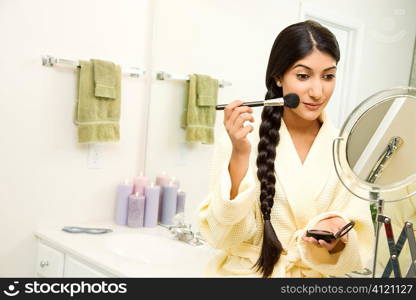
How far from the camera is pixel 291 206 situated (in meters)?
0.96

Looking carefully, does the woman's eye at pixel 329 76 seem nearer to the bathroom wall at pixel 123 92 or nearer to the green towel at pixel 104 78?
the bathroom wall at pixel 123 92

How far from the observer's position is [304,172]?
975mm

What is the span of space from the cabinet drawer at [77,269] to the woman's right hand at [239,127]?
0.73 metres

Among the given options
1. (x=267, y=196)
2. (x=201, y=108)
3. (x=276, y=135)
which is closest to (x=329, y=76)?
(x=276, y=135)

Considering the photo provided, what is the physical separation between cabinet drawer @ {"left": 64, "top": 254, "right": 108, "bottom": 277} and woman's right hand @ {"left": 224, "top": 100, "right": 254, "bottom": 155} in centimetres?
73

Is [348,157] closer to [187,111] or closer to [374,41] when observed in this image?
[374,41]

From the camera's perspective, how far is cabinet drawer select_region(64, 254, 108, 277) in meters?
1.45

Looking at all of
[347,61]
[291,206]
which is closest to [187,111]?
[347,61]

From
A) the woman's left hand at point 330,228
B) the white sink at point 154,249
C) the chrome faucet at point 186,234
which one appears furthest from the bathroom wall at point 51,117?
the woman's left hand at point 330,228

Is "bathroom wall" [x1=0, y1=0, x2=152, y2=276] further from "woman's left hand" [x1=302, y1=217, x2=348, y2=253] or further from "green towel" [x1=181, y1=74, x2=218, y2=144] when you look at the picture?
"woman's left hand" [x1=302, y1=217, x2=348, y2=253]

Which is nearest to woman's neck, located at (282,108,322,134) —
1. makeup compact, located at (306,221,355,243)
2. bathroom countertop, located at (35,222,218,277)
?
makeup compact, located at (306,221,355,243)

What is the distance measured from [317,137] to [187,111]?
33.2 inches

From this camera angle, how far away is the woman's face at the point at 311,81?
94cm

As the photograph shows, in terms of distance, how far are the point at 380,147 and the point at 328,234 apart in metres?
0.19
